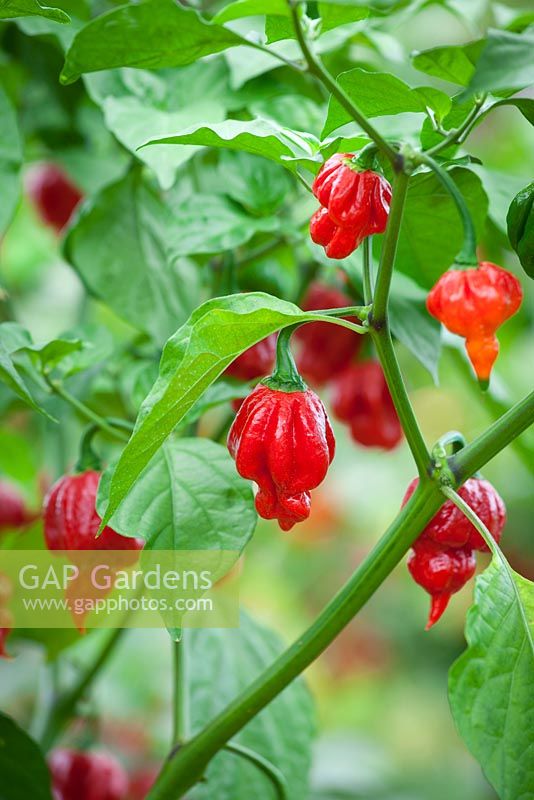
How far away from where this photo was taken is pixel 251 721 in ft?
2.32

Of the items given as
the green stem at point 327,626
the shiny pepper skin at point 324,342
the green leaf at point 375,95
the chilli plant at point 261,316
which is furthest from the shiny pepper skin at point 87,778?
the green leaf at point 375,95

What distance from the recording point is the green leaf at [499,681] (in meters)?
0.43

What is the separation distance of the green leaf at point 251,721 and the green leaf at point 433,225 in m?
0.34

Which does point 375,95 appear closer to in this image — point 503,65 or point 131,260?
point 503,65

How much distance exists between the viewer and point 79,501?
554 millimetres

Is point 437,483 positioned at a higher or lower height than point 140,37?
lower

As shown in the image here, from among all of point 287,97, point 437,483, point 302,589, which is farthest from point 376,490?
point 437,483

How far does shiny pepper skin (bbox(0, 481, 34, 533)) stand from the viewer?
868 millimetres

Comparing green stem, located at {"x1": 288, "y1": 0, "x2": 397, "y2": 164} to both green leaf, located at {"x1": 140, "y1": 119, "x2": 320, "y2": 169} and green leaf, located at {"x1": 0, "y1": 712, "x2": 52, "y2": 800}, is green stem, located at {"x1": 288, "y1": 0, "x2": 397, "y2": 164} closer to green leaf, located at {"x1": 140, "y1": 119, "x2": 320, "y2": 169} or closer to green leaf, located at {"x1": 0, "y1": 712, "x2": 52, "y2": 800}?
green leaf, located at {"x1": 140, "y1": 119, "x2": 320, "y2": 169}

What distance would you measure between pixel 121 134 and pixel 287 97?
0.13 m

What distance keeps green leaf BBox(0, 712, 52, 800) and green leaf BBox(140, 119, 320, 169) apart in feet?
1.27

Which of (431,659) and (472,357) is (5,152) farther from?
(431,659)

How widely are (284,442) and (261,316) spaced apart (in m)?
0.07

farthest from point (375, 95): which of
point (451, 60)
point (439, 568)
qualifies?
point (439, 568)
